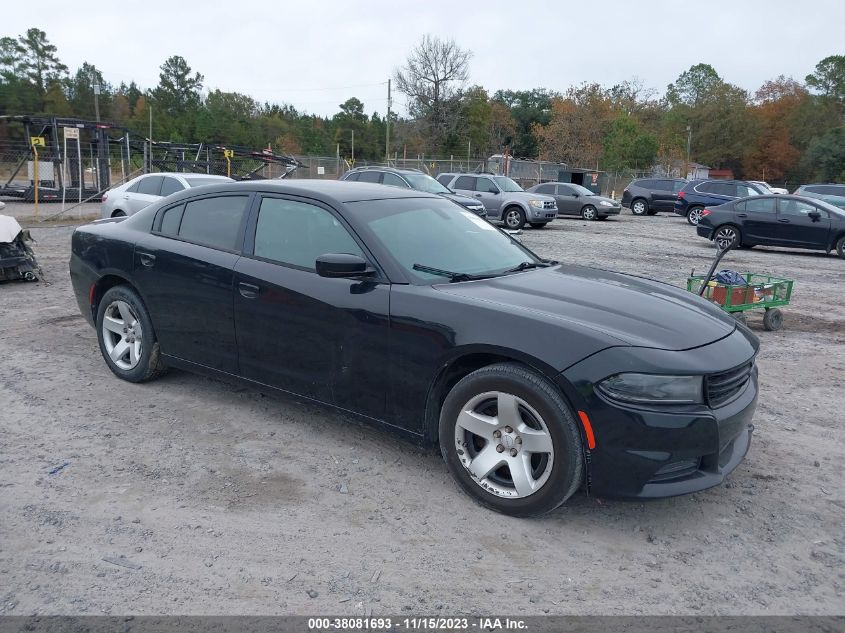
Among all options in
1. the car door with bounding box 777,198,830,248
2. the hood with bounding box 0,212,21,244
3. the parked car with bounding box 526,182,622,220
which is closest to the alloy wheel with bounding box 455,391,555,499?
the hood with bounding box 0,212,21,244

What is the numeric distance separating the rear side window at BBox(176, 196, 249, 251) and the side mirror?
3.35ft

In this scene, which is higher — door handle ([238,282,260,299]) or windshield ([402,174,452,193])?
windshield ([402,174,452,193])

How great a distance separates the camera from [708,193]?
2433cm

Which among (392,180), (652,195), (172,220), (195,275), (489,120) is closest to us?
(195,275)

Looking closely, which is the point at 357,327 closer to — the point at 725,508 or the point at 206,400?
the point at 206,400

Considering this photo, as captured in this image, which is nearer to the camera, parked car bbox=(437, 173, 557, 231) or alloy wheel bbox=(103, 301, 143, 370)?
alloy wheel bbox=(103, 301, 143, 370)

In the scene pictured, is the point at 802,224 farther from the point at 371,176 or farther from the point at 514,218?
the point at 371,176

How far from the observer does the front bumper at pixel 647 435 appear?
10.3 feet

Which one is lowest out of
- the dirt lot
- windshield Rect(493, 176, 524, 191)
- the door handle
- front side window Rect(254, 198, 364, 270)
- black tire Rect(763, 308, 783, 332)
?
the dirt lot

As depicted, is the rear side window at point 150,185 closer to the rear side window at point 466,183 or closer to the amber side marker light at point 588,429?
the rear side window at point 466,183

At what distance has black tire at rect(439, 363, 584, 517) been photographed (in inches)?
128

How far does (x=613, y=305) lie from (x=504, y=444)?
97cm

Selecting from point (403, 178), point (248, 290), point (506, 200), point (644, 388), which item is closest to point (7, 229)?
point (248, 290)

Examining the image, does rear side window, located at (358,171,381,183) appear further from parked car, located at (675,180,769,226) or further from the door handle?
the door handle
